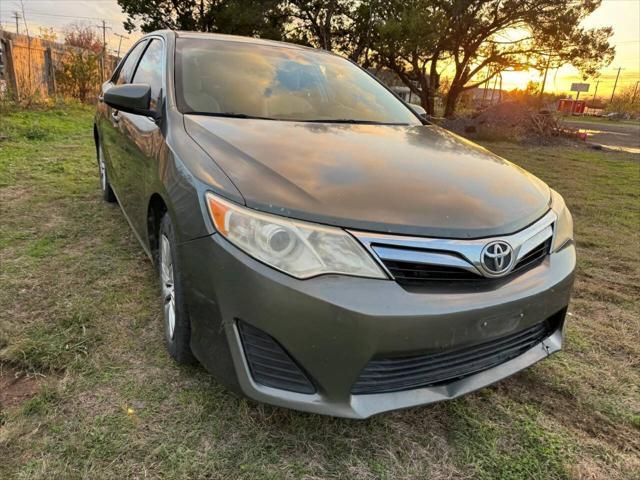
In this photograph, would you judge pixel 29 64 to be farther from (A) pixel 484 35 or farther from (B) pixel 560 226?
(A) pixel 484 35

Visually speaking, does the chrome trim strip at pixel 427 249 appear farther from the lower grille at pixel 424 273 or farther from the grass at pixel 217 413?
the grass at pixel 217 413

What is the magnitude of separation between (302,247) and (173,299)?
739mm

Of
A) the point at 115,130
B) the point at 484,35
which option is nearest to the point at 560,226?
the point at 115,130

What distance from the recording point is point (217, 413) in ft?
5.90

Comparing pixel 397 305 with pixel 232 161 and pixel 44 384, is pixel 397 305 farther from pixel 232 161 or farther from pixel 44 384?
pixel 44 384

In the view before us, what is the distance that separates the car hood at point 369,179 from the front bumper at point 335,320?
20cm

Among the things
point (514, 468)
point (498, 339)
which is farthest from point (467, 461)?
point (498, 339)

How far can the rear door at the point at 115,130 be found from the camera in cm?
307

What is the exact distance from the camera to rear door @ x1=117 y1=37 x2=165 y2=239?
2243 millimetres

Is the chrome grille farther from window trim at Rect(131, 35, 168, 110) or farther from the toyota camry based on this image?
window trim at Rect(131, 35, 168, 110)

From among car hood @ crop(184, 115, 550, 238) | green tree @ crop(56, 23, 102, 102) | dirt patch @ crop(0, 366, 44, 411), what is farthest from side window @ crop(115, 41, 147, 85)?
green tree @ crop(56, 23, 102, 102)

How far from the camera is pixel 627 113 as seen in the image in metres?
55.7

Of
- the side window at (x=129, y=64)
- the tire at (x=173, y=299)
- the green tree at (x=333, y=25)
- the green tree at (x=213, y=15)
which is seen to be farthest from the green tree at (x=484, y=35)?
the tire at (x=173, y=299)

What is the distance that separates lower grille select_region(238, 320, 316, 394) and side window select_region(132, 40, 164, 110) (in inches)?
57.8
